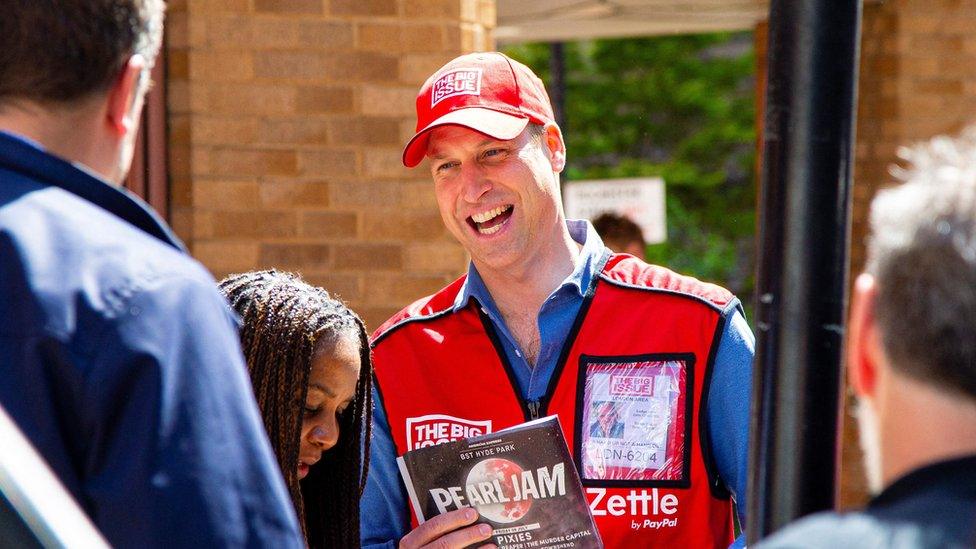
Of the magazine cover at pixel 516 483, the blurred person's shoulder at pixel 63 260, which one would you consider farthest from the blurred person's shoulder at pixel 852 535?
the magazine cover at pixel 516 483

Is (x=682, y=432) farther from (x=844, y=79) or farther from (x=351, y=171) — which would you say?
(x=351, y=171)

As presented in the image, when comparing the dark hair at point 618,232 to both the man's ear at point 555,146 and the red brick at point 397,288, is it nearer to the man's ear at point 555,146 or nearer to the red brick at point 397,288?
the red brick at point 397,288

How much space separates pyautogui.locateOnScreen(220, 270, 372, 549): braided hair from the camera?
2691 mm

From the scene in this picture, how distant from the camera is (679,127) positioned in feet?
59.1

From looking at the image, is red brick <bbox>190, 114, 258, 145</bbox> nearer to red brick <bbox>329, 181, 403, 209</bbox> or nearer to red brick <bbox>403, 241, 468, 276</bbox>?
red brick <bbox>329, 181, 403, 209</bbox>

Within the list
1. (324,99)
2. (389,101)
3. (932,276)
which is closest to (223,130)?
(324,99)

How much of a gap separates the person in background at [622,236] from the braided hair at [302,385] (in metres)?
4.12

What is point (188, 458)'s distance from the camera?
5.00ft

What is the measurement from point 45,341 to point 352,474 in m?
1.44

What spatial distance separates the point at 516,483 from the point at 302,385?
487 millimetres

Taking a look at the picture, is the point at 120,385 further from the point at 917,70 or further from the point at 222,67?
the point at 917,70

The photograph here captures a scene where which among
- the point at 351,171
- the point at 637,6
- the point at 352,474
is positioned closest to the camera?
the point at 352,474

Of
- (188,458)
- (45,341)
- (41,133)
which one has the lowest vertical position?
(188,458)

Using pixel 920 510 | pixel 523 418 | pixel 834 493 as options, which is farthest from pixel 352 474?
pixel 920 510
